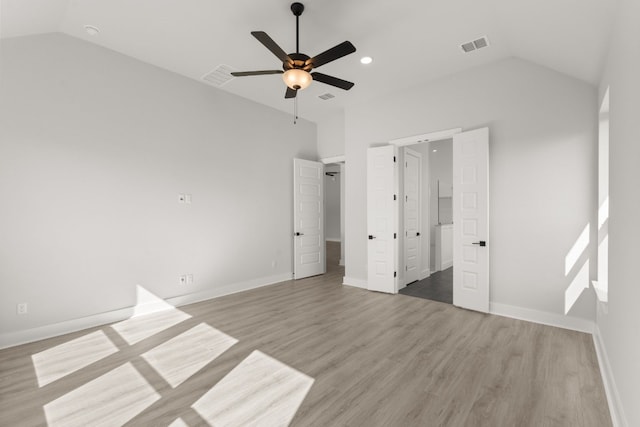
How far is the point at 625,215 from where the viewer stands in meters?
1.83

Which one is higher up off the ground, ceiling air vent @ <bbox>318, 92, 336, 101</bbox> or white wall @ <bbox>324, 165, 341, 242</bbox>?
ceiling air vent @ <bbox>318, 92, 336, 101</bbox>

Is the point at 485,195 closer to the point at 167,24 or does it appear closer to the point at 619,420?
the point at 619,420

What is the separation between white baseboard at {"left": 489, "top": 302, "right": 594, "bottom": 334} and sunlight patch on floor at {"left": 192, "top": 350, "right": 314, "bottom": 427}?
9.41ft

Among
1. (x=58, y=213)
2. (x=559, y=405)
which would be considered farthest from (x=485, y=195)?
(x=58, y=213)

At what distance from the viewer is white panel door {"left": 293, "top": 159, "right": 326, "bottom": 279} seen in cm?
609

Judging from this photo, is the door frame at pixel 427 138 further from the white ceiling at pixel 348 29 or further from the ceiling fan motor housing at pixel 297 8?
the ceiling fan motor housing at pixel 297 8

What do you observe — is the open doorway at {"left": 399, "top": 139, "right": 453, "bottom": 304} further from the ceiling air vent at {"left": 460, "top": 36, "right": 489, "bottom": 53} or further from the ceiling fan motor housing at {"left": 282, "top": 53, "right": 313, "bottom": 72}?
the ceiling fan motor housing at {"left": 282, "top": 53, "right": 313, "bottom": 72}

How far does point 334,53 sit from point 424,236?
4436 millimetres

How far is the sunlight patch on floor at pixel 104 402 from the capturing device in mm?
1955

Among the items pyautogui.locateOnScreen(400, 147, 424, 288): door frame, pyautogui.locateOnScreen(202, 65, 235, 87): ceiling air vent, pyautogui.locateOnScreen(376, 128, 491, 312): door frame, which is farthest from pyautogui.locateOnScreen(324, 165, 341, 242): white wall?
pyautogui.locateOnScreen(202, 65, 235, 87): ceiling air vent

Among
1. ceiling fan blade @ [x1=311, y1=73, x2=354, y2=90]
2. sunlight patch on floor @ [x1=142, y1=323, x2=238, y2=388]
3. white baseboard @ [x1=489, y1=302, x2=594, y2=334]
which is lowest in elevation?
sunlight patch on floor @ [x1=142, y1=323, x2=238, y2=388]

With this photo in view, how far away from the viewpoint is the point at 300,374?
248 centimetres

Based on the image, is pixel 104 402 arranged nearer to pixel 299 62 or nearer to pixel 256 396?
pixel 256 396

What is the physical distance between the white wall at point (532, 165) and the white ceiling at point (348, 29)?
0.25m
